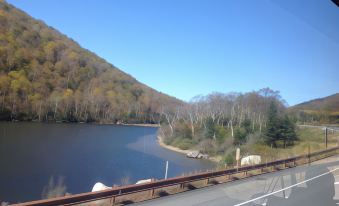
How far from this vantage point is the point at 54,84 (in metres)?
133

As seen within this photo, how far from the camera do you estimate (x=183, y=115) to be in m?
91.7

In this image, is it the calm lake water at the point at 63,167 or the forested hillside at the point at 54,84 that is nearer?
the calm lake water at the point at 63,167

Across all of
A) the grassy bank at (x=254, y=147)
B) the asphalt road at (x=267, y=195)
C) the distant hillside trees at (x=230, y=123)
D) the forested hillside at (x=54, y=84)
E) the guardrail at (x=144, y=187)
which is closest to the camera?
the asphalt road at (x=267, y=195)

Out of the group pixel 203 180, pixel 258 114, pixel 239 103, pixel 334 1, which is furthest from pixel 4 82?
pixel 334 1

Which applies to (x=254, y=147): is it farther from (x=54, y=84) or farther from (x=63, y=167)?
(x=54, y=84)

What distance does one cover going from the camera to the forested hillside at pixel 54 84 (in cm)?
10738

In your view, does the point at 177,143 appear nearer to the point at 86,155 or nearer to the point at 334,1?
the point at 86,155

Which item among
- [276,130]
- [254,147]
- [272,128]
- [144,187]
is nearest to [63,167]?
[144,187]

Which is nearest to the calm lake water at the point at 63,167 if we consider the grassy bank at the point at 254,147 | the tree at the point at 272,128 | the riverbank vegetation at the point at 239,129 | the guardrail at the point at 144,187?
the grassy bank at the point at 254,147

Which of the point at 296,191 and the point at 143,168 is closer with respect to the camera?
the point at 296,191

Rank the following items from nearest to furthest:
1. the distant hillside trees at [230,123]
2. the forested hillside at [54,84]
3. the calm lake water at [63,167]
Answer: the calm lake water at [63,167] → the distant hillside trees at [230,123] → the forested hillside at [54,84]

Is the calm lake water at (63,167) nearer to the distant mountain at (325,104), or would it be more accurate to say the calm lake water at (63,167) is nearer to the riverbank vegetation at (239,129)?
the riverbank vegetation at (239,129)

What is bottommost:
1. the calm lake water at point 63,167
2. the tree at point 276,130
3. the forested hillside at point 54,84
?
the calm lake water at point 63,167

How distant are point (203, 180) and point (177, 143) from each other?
2111 inches
